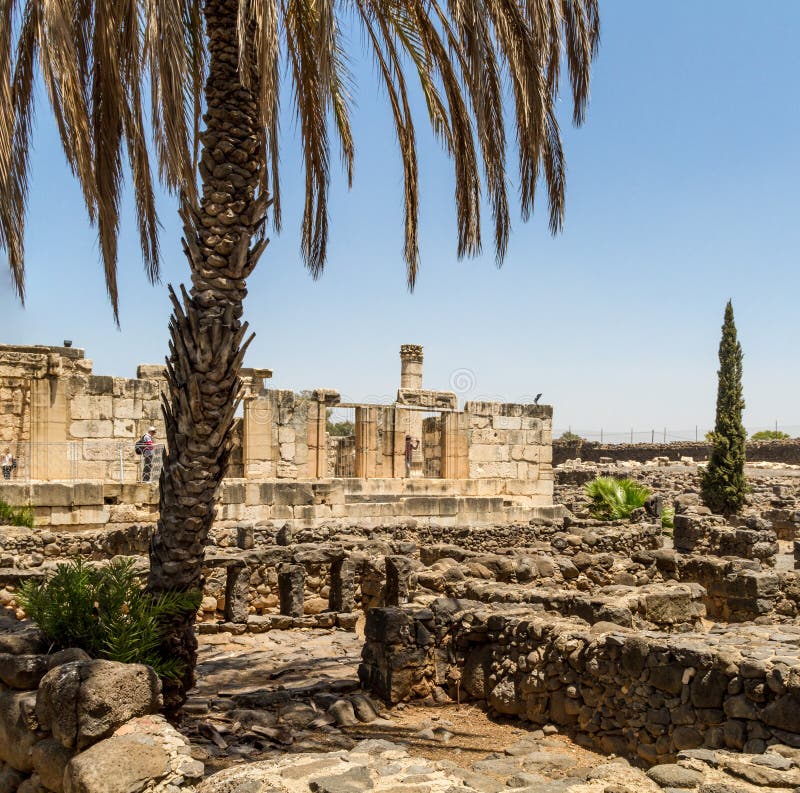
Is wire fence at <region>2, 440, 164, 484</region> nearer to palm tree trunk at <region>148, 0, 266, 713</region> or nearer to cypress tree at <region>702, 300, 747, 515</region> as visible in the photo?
palm tree trunk at <region>148, 0, 266, 713</region>

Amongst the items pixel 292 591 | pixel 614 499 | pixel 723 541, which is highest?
pixel 614 499

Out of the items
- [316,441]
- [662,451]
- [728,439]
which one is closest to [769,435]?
[662,451]

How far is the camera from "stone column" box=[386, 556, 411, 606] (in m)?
10.7

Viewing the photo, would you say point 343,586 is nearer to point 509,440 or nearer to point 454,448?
point 454,448

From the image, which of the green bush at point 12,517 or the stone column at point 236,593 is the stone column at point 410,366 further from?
the stone column at point 236,593

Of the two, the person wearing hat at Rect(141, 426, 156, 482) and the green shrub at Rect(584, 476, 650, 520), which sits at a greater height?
the person wearing hat at Rect(141, 426, 156, 482)

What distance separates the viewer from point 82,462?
15.2 metres

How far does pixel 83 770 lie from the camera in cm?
363

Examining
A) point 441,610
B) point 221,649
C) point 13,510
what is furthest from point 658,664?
point 13,510

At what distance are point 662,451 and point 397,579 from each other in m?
43.0

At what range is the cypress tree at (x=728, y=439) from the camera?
25812 mm

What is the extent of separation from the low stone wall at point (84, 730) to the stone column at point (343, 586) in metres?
6.84

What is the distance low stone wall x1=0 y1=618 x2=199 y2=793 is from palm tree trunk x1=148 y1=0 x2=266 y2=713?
1386 mm

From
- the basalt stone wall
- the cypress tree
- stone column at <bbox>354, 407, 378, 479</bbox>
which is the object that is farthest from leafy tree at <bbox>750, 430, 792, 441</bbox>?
stone column at <bbox>354, 407, 378, 479</bbox>
